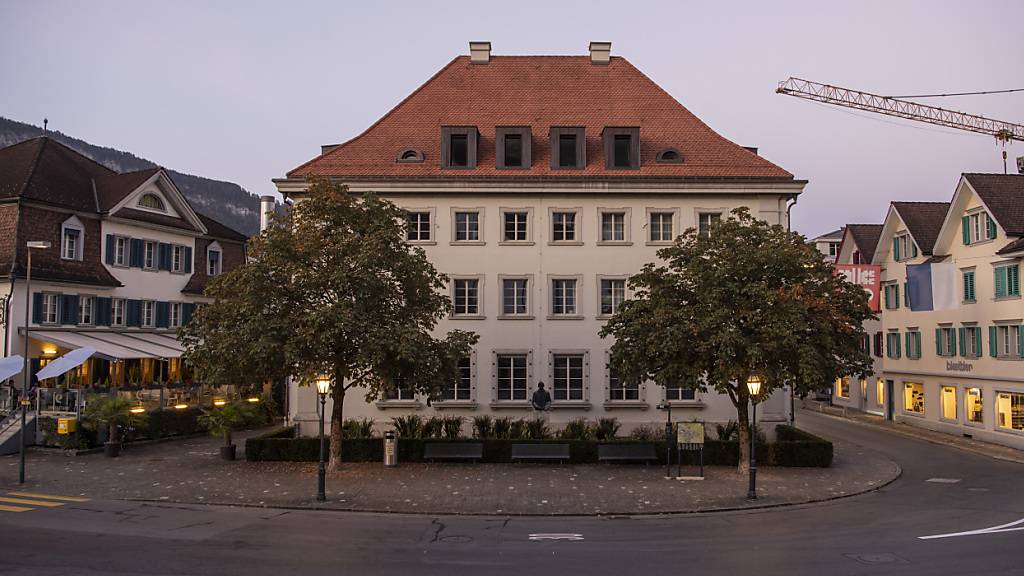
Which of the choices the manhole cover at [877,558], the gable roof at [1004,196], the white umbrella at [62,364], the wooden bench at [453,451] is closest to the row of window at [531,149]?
the wooden bench at [453,451]

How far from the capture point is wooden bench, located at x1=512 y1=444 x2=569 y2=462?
26.2 metres

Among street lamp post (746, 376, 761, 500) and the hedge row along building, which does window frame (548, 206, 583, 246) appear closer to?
street lamp post (746, 376, 761, 500)

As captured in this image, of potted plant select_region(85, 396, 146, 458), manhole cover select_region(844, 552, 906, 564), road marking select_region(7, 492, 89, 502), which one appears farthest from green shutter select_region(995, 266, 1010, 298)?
potted plant select_region(85, 396, 146, 458)

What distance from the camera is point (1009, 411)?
33.0 m

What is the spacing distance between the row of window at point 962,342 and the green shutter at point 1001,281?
1.35 meters

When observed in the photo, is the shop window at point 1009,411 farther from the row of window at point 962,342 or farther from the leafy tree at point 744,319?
the leafy tree at point 744,319

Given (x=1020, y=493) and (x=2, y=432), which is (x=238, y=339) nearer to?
(x=2, y=432)

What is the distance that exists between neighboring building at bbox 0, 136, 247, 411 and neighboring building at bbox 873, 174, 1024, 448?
38.2 metres

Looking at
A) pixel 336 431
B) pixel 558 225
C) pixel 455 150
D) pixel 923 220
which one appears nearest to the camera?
pixel 336 431

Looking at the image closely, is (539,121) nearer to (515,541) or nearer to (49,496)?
(515,541)

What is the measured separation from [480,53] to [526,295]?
1386cm

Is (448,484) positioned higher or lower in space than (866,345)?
lower

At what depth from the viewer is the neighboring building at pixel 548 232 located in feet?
106

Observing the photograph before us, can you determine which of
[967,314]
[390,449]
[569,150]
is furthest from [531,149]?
[967,314]
